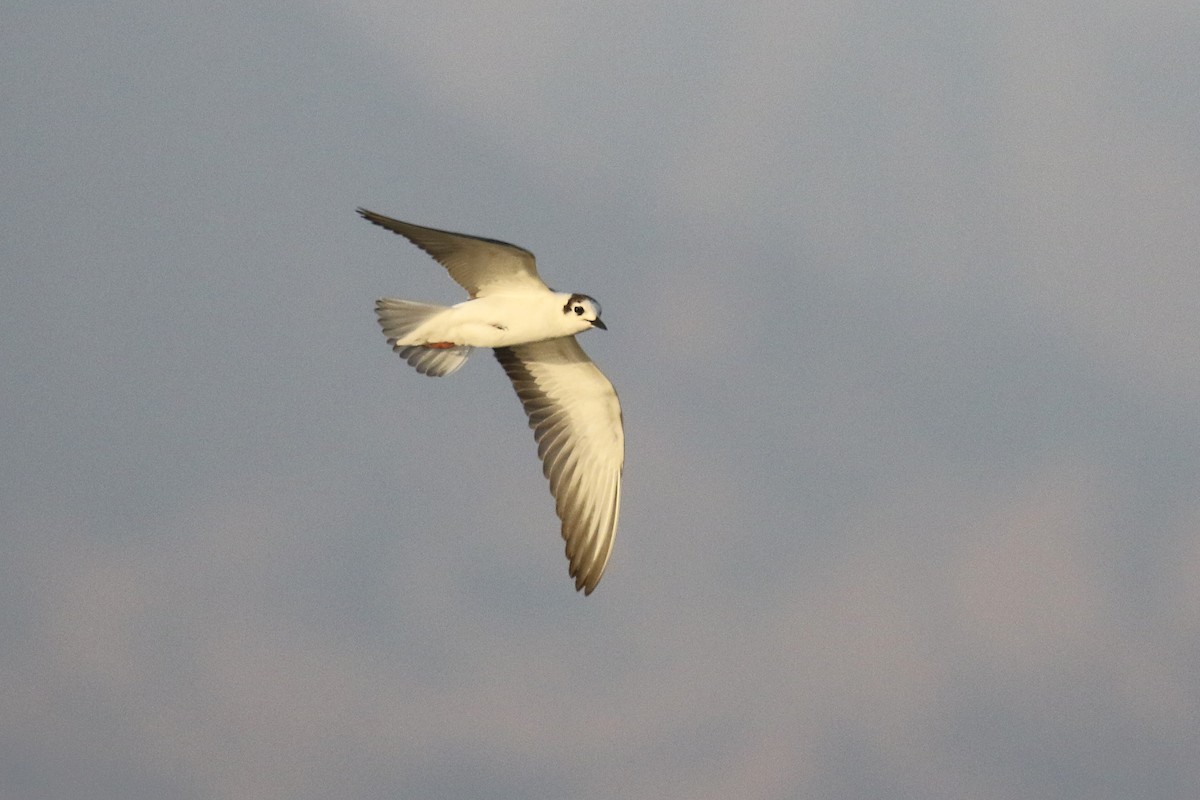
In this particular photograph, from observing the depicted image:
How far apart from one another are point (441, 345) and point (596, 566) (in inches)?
129

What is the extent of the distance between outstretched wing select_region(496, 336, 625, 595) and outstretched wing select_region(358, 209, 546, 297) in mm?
1309

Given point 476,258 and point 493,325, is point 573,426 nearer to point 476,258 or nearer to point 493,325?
point 493,325

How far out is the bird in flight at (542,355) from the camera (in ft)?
56.0

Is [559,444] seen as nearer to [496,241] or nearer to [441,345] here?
[441,345]

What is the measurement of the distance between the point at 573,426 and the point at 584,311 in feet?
7.08

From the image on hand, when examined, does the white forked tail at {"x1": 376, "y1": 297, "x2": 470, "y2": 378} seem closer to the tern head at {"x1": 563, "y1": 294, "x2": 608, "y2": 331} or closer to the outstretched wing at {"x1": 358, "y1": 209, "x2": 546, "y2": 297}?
the outstretched wing at {"x1": 358, "y1": 209, "x2": 546, "y2": 297}

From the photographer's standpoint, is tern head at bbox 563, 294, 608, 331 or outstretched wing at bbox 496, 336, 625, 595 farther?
outstretched wing at bbox 496, 336, 625, 595

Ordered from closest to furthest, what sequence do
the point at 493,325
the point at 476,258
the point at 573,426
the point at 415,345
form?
the point at 476,258 < the point at 493,325 < the point at 415,345 < the point at 573,426

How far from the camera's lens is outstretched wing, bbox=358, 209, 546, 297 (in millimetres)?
16141

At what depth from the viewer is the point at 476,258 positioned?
1689 centimetres

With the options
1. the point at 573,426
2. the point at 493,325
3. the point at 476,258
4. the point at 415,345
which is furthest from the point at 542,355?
the point at 476,258

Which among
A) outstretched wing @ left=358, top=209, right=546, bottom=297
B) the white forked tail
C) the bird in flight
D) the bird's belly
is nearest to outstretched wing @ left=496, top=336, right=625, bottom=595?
the bird in flight

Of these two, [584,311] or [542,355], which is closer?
[584,311]

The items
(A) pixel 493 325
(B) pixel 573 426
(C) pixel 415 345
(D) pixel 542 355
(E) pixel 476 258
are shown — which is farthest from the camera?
(B) pixel 573 426
